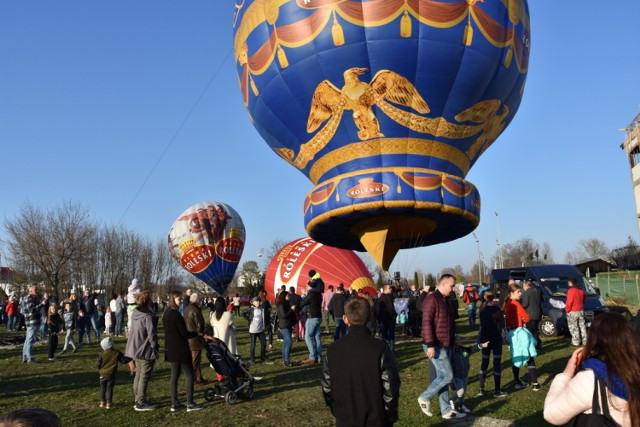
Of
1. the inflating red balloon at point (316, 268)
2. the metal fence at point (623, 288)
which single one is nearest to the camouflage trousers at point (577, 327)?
the inflating red balloon at point (316, 268)

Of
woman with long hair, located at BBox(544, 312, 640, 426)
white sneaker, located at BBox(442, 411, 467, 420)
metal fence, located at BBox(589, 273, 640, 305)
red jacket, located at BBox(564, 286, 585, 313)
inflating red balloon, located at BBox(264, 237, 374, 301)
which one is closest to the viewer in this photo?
woman with long hair, located at BBox(544, 312, 640, 426)

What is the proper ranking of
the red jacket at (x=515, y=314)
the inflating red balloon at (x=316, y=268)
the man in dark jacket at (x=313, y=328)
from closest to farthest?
the red jacket at (x=515, y=314), the man in dark jacket at (x=313, y=328), the inflating red balloon at (x=316, y=268)

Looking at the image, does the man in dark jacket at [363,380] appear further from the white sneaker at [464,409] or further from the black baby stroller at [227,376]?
the black baby stroller at [227,376]

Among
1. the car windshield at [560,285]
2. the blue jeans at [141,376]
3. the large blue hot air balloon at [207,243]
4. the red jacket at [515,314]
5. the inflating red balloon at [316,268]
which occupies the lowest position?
the blue jeans at [141,376]

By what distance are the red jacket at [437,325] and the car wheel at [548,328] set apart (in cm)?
892

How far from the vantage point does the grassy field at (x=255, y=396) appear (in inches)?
256

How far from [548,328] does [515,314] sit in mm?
6933

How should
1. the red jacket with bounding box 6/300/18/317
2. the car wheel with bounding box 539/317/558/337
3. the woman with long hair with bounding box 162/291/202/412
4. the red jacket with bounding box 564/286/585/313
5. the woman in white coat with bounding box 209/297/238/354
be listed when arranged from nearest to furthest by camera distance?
the woman with long hair with bounding box 162/291/202/412, the woman in white coat with bounding box 209/297/238/354, the red jacket with bounding box 564/286/585/313, the car wheel with bounding box 539/317/558/337, the red jacket with bounding box 6/300/18/317

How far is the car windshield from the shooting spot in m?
14.9

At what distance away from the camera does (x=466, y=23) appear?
460 inches

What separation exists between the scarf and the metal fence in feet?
89.6

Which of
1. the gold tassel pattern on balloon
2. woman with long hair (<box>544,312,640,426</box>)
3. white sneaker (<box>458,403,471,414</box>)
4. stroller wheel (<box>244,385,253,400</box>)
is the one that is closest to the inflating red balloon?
the gold tassel pattern on balloon

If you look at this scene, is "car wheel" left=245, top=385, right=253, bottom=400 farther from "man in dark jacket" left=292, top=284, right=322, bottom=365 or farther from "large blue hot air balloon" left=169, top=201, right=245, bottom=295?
"large blue hot air balloon" left=169, top=201, right=245, bottom=295

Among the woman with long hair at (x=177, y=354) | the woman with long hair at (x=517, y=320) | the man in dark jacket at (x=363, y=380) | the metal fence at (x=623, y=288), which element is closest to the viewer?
the man in dark jacket at (x=363, y=380)
